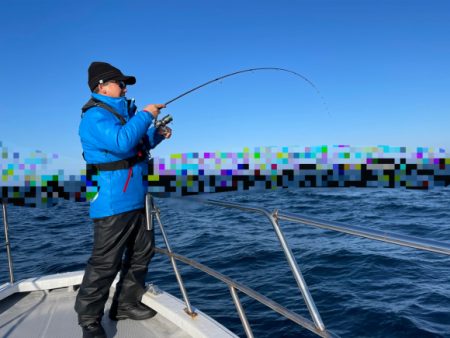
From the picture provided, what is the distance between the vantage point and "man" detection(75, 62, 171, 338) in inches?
91.8

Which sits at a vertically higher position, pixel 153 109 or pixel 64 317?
pixel 153 109

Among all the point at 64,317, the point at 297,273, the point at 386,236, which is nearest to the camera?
the point at 386,236

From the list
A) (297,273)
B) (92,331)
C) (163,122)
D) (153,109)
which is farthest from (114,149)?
(297,273)

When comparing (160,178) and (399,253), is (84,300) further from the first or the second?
(399,253)

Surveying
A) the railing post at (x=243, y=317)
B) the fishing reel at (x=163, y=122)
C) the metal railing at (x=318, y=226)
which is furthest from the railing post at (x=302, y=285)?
the fishing reel at (x=163, y=122)

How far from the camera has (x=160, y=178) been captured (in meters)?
2.98

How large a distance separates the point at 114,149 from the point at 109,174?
23cm

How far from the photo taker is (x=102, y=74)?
252 cm

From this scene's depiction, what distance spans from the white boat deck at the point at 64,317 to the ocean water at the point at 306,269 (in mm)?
790

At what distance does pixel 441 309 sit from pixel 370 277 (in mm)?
1165

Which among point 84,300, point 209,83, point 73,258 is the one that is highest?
point 209,83

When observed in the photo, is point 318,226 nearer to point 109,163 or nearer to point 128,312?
point 109,163

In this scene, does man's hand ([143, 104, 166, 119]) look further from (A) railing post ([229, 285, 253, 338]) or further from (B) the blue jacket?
(A) railing post ([229, 285, 253, 338])

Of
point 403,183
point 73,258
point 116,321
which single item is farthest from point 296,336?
point 403,183
